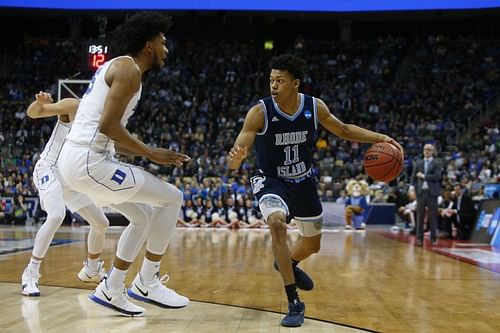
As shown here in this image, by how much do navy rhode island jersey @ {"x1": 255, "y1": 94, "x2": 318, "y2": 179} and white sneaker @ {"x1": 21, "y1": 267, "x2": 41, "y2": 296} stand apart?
185cm

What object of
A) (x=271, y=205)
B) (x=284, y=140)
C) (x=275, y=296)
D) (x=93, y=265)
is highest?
(x=284, y=140)

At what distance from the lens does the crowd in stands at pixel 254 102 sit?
58.3 ft

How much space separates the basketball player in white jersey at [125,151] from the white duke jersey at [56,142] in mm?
1391

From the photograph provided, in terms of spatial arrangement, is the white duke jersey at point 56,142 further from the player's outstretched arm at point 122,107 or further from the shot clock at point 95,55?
the shot clock at point 95,55

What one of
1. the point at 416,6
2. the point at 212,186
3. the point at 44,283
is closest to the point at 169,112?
the point at 212,186

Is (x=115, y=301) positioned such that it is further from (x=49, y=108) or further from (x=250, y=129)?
(x=49, y=108)

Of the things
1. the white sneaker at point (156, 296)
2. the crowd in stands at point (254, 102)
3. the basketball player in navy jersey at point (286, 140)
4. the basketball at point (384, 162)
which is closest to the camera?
the white sneaker at point (156, 296)

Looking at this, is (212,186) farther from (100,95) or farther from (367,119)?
(100,95)

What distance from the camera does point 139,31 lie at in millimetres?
3697

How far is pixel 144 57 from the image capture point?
148 inches

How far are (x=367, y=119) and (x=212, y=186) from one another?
7.74 m

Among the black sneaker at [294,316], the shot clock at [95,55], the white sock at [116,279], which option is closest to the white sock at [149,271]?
the white sock at [116,279]

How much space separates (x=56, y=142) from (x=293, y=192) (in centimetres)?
205

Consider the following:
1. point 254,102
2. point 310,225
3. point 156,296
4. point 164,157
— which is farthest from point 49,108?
point 254,102
